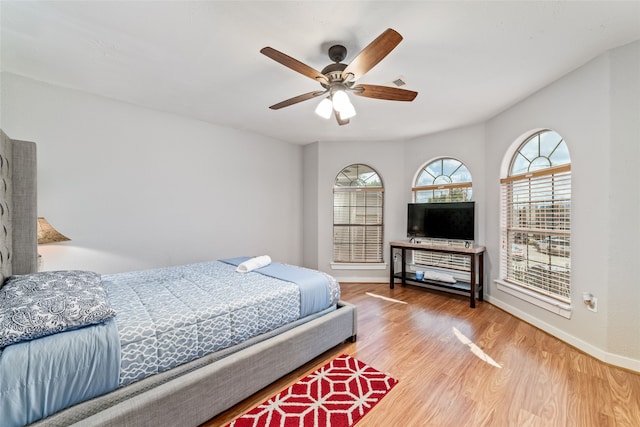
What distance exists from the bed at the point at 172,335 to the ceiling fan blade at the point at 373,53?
5.78 feet

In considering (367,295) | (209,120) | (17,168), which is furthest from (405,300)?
(17,168)

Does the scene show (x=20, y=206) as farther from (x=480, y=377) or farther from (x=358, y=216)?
(x=358, y=216)

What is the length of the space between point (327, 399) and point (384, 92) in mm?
2402

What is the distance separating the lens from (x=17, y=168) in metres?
2.17

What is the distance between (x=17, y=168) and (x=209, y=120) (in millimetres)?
2066

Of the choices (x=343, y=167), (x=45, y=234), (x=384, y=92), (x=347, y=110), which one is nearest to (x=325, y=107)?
(x=347, y=110)

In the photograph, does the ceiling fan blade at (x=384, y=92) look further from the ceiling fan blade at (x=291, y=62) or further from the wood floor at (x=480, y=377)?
the wood floor at (x=480, y=377)

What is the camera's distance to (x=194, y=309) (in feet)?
5.69

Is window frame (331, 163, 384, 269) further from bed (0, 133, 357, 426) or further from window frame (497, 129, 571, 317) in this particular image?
bed (0, 133, 357, 426)

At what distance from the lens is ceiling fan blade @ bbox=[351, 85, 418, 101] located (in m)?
2.12

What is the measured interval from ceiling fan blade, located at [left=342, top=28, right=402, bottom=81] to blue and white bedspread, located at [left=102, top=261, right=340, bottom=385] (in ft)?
5.78

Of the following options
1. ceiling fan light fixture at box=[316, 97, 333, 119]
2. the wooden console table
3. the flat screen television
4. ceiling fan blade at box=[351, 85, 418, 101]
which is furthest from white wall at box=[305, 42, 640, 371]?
ceiling fan light fixture at box=[316, 97, 333, 119]

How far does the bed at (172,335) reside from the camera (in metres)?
1.29

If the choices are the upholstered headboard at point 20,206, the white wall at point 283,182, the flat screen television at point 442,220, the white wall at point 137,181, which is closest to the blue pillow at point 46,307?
the upholstered headboard at point 20,206
